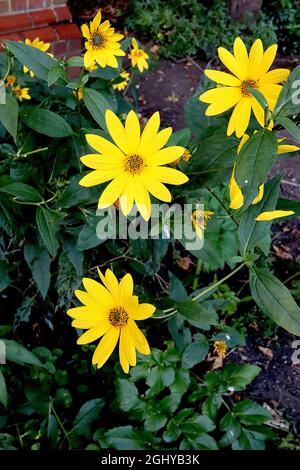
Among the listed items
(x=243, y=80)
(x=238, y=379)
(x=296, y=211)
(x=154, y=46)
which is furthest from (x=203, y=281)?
(x=154, y=46)

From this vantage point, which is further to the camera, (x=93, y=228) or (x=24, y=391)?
(x=24, y=391)

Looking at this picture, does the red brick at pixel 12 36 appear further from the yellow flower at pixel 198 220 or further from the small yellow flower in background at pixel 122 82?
the yellow flower at pixel 198 220

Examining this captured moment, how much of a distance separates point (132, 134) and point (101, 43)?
296mm

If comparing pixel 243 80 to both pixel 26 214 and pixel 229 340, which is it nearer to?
pixel 26 214

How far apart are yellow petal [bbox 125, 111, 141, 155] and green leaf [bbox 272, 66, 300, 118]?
10.1 inches

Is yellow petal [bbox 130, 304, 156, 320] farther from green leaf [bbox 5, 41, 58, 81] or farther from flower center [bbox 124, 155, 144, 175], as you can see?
green leaf [bbox 5, 41, 58, 81]

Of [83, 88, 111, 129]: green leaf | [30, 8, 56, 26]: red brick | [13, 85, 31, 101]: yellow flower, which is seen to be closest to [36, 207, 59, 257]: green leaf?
[83, 88, 111, 129]: green leaf

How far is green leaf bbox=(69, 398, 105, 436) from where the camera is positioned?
1711 mm

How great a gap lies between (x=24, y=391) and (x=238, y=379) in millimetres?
684

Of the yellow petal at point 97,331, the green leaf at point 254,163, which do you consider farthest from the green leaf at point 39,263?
the green leaf at point 254,163

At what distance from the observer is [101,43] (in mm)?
1229

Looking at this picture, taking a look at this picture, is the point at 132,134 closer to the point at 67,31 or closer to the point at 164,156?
the point at 164,156

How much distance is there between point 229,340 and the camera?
5.65 feet

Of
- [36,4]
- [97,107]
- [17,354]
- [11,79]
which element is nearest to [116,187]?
[97,107]
